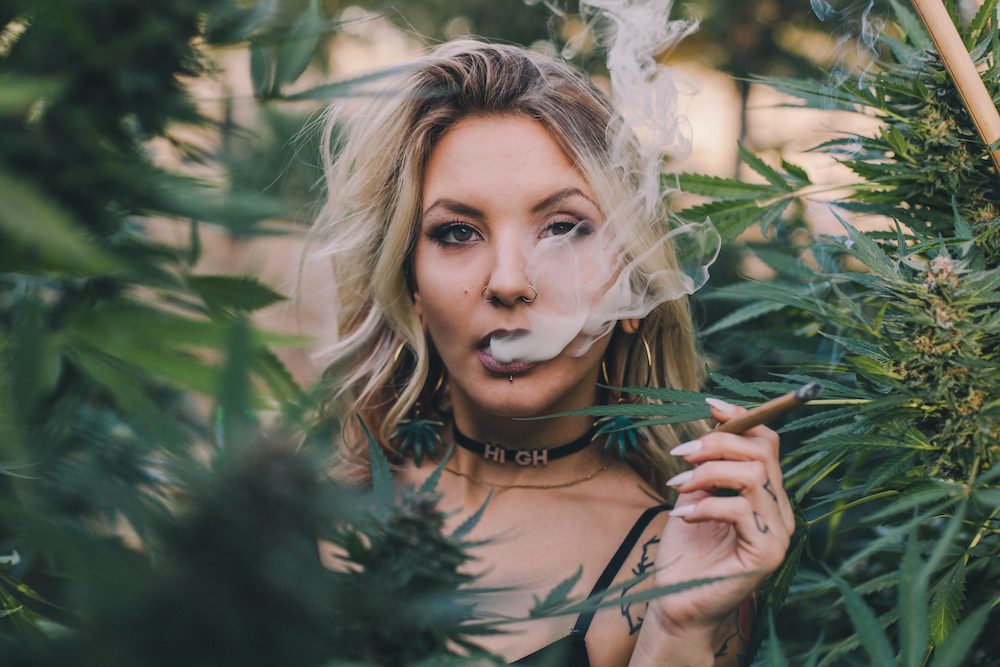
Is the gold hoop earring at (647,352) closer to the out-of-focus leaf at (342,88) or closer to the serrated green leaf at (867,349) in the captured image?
the serrated green leaf at (867,349)

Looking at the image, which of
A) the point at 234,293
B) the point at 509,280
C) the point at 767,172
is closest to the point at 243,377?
the point at 234,293

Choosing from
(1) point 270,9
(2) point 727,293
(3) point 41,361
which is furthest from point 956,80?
(3) point 41,361

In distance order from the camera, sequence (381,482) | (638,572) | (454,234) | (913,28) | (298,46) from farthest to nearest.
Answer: (454,234), (638,572), (913,28), (381,482), (298,46)

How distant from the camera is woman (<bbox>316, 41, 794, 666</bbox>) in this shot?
1.35 meters

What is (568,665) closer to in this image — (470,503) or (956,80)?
(470,503)

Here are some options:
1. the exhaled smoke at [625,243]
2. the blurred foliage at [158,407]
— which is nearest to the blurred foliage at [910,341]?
the exhaled smoke at [625,243]

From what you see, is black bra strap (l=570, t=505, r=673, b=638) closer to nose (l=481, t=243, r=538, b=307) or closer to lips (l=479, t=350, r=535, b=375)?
lips (l=479, t=350, r=535, b=375)

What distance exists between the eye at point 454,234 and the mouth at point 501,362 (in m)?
0.20

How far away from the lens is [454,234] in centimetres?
169

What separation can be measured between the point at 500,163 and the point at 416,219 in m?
0.25

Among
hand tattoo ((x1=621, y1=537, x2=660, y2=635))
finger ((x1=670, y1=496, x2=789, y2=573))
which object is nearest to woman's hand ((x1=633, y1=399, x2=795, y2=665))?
finger ((x1=670, y1=496, x2=789, y2=573))

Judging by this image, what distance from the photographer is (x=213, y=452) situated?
66 centimetres

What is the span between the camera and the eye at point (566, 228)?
1.60 metres

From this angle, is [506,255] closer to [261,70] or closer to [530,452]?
[530,452]
